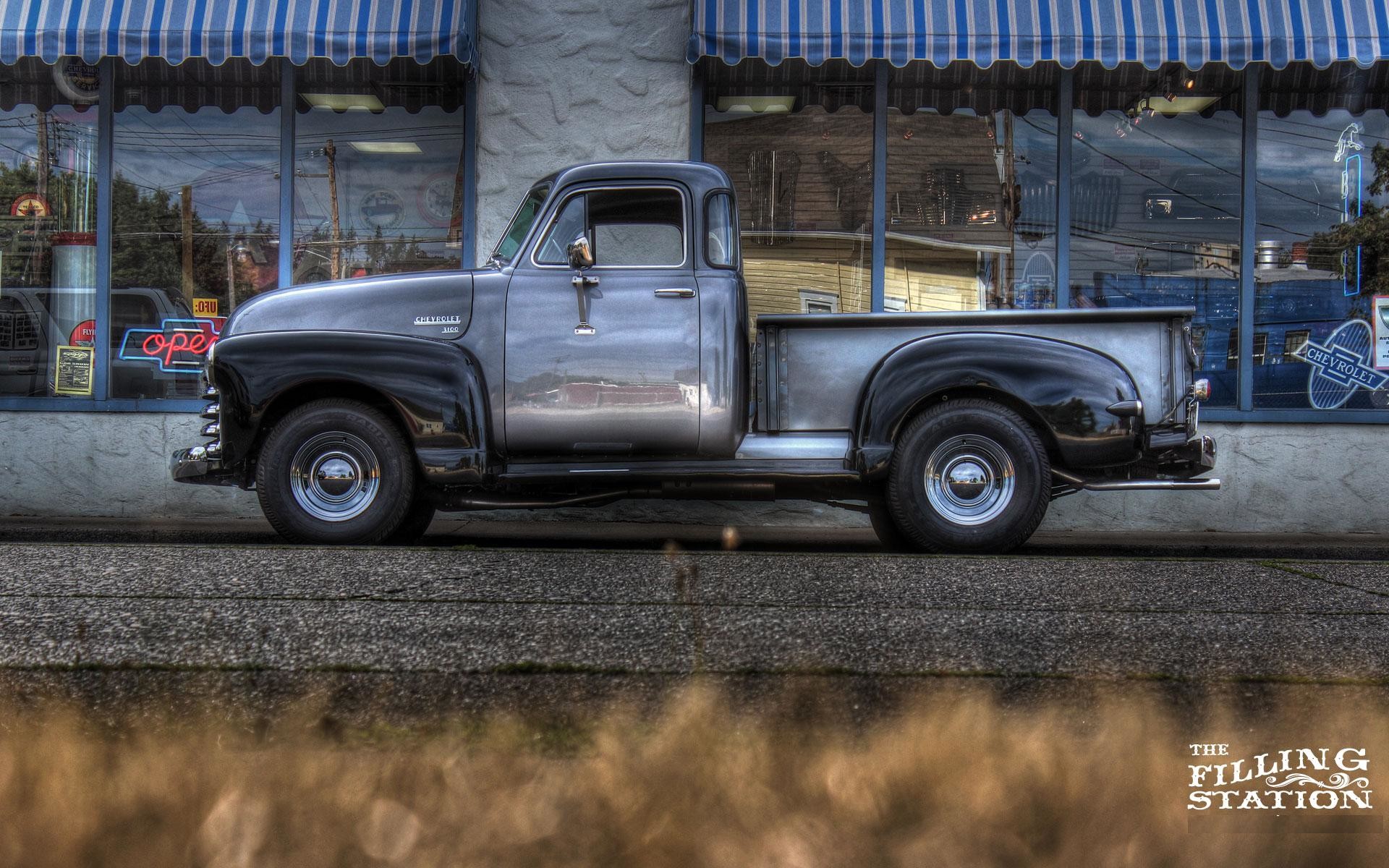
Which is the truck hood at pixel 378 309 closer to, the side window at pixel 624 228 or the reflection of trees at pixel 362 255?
the side window at pixel 624 228

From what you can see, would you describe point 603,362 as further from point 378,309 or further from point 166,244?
point 166,244

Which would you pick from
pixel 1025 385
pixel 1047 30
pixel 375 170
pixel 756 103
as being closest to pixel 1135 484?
pixel 1025 385

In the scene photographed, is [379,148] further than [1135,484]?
Yes

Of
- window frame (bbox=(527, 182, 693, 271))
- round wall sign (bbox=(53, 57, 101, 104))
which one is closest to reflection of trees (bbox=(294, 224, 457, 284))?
round wall sign (bbox=(53, 57, 101, 104))

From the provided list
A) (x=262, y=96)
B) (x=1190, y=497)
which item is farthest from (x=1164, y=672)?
(x=262, y=96)

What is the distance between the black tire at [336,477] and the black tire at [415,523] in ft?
1.12

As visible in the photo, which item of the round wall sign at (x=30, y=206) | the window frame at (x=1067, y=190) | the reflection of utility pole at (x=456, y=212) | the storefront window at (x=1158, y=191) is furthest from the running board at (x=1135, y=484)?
the round wall sign at (x=30, y=206)

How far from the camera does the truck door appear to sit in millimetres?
5348

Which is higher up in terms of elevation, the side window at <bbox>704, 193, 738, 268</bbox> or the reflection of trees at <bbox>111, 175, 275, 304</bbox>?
the reflection of trees at <bbox>111, 175, 275, 304</bbox>

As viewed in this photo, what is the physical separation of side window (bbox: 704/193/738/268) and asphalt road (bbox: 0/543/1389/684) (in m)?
2.42

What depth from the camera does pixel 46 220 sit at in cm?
890

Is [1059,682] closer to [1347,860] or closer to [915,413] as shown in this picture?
[1347,860]

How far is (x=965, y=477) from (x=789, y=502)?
10.2 ft

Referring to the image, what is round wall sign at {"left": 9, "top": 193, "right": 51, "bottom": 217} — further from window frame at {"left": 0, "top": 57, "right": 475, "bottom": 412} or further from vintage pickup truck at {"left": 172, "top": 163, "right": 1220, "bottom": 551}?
vintage pickup truck at {"left": 172, "top": 163, "right": 1220, "bottom": 551}
